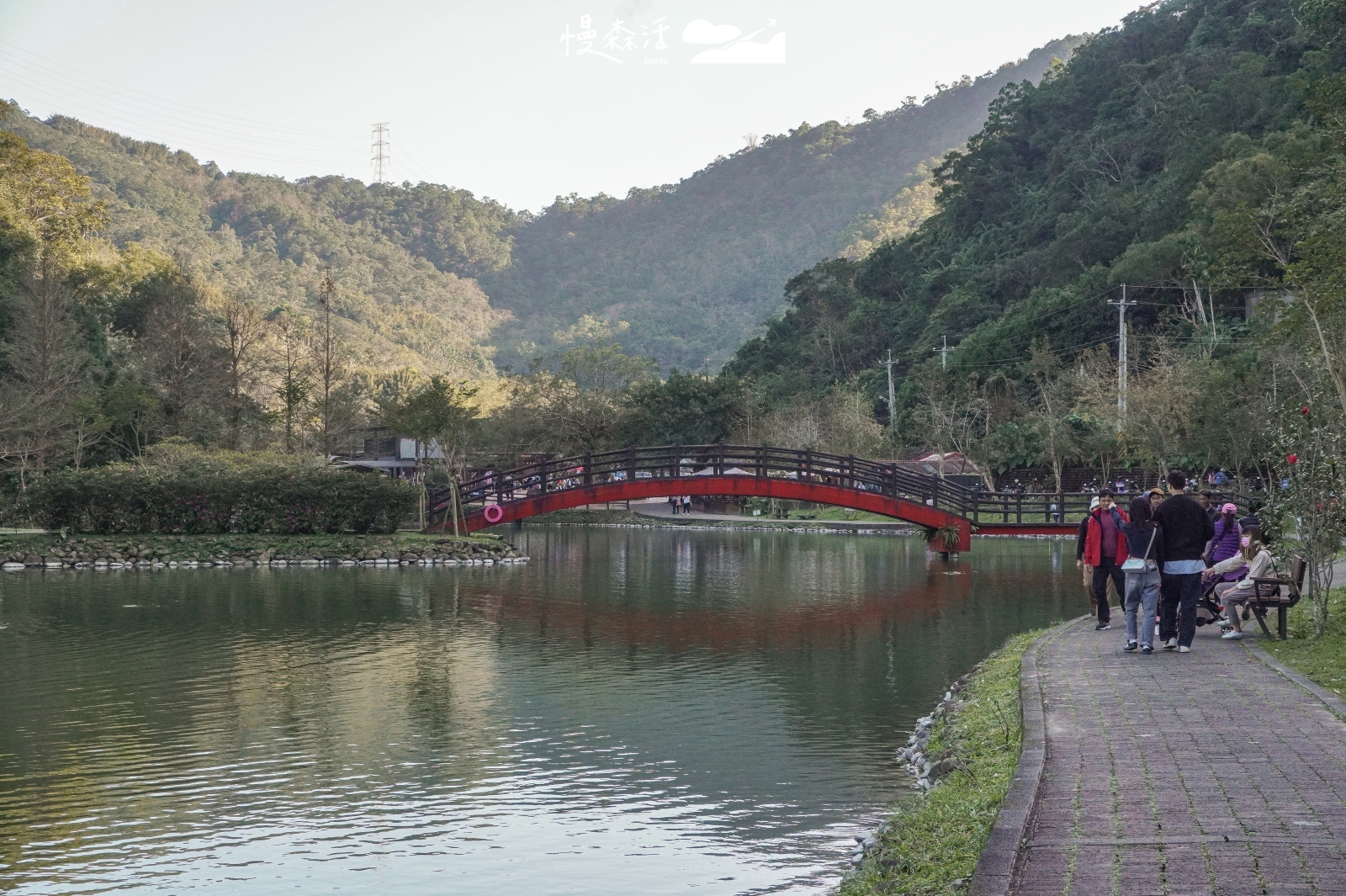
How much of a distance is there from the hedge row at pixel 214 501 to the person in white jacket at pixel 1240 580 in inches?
871

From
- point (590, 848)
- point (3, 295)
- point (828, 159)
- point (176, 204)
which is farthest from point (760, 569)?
point (828, 159)

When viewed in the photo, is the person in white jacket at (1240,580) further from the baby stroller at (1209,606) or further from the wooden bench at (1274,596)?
the baby stroller at (1209,606)

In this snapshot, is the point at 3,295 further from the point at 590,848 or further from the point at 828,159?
the point at 828,159

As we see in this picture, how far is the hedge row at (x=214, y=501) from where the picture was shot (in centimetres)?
3058

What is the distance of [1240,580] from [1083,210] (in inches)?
2680

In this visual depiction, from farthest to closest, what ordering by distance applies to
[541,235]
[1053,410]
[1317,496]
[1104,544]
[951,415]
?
[541,235] → [951,415] → [1053,410] → [1104,544] → [1317,496]

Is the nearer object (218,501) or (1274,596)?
(1274,596)

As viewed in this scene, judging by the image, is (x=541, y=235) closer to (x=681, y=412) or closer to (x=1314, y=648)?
(x=681, y=412)

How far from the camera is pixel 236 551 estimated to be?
29984mm

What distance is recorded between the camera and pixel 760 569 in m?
31.7

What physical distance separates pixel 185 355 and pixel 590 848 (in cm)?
4094

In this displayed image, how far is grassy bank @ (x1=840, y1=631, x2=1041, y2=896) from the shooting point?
657 cm

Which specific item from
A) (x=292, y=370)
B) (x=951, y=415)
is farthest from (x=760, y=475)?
(x=292, y=370)

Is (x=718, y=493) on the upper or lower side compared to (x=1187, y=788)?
upper
